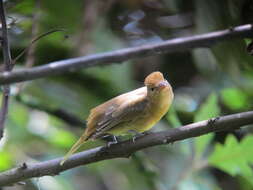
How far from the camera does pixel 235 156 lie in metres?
2.49

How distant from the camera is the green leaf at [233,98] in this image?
3.22m

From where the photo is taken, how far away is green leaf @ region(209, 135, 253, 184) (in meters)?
2.44

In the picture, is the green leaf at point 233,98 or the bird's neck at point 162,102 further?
the green leaf at point 233,98

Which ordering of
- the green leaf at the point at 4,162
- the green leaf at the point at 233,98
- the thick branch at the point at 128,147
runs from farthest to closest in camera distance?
the green leaf at the point at 233,98 < the green leaf at the point at 4,162 < the thick branch at the point at 128,147

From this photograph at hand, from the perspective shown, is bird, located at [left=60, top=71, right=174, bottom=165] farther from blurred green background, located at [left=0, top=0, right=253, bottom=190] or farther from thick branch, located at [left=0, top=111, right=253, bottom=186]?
thick branch, located at [left=0, top=111, right=253, bottom=186]

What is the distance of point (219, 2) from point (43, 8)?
59.8 inches

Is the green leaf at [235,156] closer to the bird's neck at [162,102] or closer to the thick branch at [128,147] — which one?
the bird's neck at [162,102]

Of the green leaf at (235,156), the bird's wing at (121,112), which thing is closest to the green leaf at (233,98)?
the green leaf at (235,156)

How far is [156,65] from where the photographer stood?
13.0 feet

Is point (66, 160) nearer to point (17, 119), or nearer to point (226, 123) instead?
point (226, 123)

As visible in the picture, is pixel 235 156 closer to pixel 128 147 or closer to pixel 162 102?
pixel 162 102

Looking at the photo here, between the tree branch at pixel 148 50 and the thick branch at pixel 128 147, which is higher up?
the tree branch at pixel 148 50

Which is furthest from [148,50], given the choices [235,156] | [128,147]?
[235,156]

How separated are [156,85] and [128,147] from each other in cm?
48
